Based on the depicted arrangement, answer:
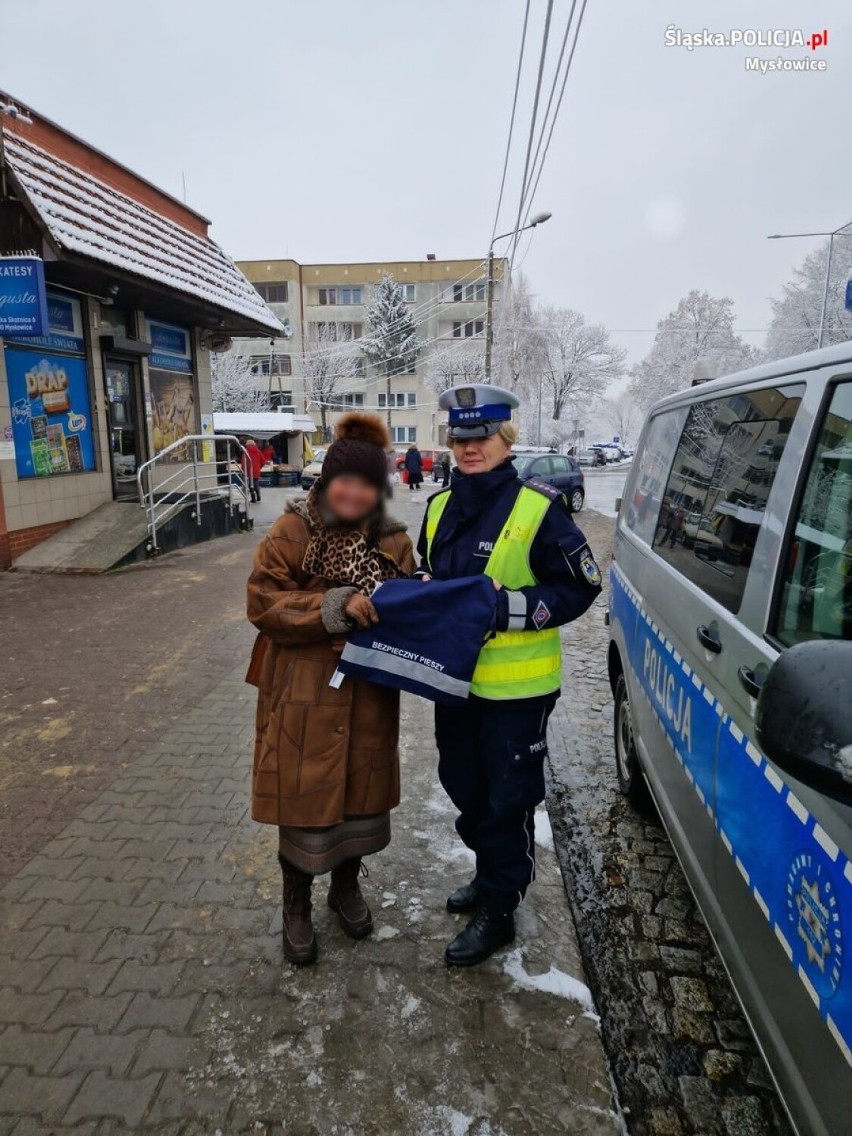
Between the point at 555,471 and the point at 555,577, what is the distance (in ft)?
50.8

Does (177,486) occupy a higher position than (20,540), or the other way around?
(177,486)

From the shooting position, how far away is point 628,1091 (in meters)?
2.04

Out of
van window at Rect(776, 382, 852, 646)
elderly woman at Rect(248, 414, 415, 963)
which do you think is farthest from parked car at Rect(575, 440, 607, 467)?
van window at Rect(776, 382, 852, 646)

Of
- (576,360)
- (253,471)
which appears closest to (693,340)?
(576,360)

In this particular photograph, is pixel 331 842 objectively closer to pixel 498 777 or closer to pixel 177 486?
pixel 498 777

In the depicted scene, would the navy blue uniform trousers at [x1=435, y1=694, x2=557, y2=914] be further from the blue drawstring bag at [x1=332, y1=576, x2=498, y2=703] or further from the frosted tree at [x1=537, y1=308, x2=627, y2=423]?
the frosted tree at [x1=537, y1=308, x2=627, y2=423]

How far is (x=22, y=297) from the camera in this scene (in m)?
7.75

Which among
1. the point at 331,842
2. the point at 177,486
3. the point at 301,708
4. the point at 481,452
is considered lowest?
the point at 331,842

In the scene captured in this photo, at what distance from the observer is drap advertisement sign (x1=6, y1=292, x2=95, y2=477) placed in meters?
9.05

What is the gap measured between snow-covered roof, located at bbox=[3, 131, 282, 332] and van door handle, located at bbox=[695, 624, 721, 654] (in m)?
8.61

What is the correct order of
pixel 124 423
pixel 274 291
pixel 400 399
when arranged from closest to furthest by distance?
pixel 124 423 → pixel 274 291 → pixel 400 399

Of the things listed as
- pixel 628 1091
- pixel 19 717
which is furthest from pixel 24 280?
pixel 628 1091

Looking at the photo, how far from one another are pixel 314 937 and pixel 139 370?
11.4 m

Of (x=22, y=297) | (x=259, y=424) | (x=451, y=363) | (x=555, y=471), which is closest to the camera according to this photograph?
(x=22, y=297)
